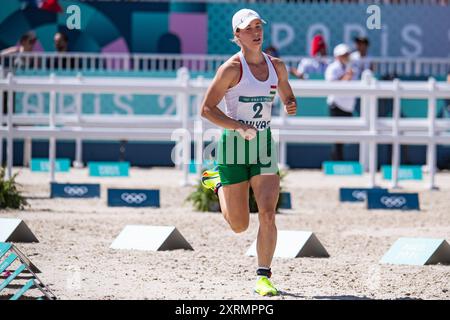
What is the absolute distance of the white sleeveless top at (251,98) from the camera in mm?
8602

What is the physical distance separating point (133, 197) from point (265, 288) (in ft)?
23.1

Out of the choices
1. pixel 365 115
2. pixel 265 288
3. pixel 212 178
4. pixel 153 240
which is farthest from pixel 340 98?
pixel 265 288

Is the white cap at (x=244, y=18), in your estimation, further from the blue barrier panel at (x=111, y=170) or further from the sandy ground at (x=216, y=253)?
the blue barrier panel at (x=111, y=170)

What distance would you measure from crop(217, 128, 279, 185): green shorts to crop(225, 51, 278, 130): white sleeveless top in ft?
0.35

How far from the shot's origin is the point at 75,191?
1585 cm

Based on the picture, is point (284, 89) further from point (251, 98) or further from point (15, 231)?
point (15, 231)

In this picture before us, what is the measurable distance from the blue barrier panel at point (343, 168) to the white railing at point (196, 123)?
57 cm

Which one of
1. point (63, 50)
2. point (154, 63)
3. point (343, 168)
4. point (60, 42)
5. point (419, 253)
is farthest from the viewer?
point (154, 63)

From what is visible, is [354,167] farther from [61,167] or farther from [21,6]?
[21,6]

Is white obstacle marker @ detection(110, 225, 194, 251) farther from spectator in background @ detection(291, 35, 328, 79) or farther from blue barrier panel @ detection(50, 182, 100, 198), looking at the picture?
spectator in background @ detection(291, 35, 328, 79)

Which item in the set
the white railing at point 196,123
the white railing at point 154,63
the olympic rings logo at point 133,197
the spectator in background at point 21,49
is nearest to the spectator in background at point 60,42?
the white railing at point 154,63

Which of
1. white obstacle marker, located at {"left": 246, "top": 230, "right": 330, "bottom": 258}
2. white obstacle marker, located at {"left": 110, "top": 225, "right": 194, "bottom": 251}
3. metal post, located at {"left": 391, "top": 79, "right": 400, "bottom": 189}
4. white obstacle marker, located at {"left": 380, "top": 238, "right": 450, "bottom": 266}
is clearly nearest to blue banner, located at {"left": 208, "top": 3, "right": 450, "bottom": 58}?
metal post, located at {"left": 391, "top": 79, "right": 400, "bottom": 189}

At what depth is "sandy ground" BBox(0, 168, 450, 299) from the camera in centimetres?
850
